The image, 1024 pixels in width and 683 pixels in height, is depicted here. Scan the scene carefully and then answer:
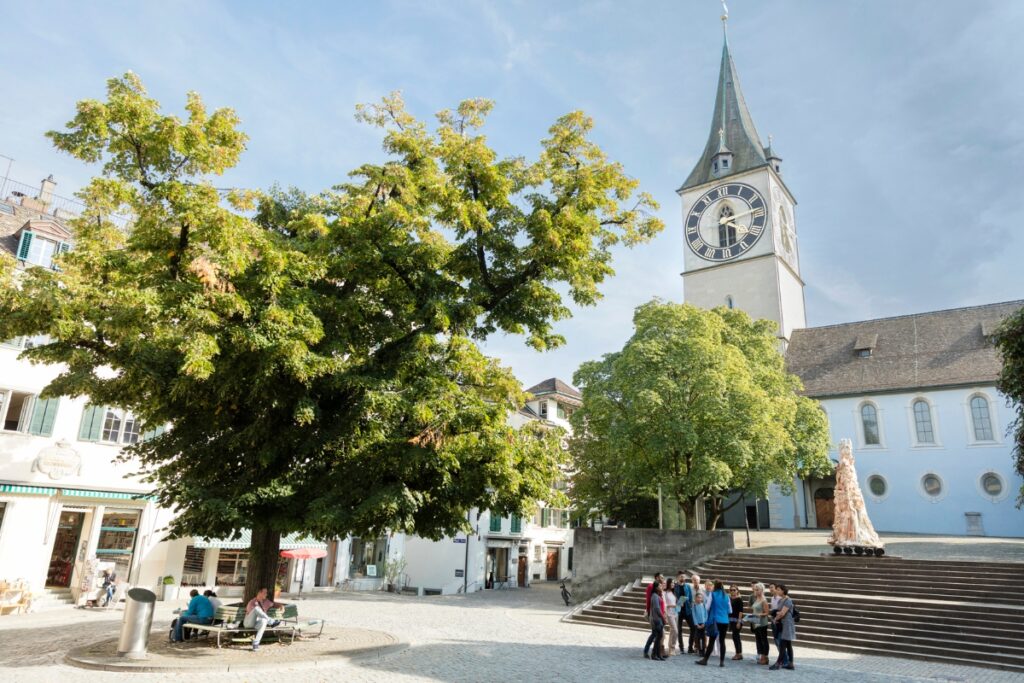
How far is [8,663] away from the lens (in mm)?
11102

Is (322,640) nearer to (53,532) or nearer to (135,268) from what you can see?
(135,268)

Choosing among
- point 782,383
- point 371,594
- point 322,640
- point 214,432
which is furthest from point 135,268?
point 782,383

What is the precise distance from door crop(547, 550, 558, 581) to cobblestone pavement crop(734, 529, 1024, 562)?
1599 centimetres

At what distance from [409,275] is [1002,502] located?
37.5 metres

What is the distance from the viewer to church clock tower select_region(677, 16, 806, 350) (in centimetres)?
5000

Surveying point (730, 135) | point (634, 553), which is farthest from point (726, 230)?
→ point (634, 553)

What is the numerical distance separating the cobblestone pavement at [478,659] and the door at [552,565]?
1011 inches

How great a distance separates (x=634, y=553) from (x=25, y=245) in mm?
24470

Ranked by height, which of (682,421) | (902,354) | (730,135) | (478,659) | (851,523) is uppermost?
(730,135)

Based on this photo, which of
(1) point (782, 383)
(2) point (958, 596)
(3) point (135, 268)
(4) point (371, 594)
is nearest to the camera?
(3) point (135, 268)

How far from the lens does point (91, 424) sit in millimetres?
22203

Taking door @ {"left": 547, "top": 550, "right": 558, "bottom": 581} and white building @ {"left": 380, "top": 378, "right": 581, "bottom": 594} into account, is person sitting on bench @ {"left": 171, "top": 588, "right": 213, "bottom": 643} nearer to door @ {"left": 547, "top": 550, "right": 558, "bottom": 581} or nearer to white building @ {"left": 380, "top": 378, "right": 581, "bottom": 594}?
white building @ {"left": 380, "top": 378, "right": 581, "bottom": 594}

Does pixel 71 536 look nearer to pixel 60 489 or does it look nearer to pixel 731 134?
pixel 60 489

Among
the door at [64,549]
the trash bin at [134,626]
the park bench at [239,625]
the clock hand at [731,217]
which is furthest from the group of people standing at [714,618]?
the clock hand at [731,217]
